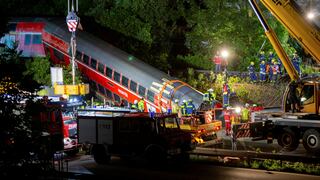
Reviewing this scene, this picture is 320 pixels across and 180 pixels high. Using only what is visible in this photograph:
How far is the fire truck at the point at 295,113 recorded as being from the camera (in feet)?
63.4

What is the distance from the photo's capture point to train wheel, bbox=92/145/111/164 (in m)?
18.5

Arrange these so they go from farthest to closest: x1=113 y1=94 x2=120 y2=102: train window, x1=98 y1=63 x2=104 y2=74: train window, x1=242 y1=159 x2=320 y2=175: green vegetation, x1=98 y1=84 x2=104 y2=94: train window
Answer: x1=98 y1=84 x2=104 y2=94: train window < x1=98 y1=63 x2=104 y2=74: train window < x1=113 y1=94 x2=120 y2=102: train window < x1=242 y1=159 x2=320 y2=175: green vegetation

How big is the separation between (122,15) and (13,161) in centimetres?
3144

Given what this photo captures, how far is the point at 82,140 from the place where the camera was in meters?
18.9

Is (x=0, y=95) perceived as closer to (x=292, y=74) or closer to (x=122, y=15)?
(x=292, y=74)

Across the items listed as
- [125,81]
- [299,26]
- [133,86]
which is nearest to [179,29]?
[125,81]

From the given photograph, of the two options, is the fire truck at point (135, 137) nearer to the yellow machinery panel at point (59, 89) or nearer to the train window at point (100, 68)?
the yellow machinery panel at point (59, 89)

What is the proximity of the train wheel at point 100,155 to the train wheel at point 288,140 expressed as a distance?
262 inches

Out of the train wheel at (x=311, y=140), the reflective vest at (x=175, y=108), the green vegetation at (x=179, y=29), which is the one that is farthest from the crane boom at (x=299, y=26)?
the green vegetation at (x=179, y=29)

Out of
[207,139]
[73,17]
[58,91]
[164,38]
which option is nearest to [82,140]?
[207,139]

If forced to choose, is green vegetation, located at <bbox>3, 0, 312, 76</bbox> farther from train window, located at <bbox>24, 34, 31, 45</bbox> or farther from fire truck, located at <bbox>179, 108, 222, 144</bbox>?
fire truck, located at <bbox>179, 108, 222, 144</bbox>

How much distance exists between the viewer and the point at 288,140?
19.7 m

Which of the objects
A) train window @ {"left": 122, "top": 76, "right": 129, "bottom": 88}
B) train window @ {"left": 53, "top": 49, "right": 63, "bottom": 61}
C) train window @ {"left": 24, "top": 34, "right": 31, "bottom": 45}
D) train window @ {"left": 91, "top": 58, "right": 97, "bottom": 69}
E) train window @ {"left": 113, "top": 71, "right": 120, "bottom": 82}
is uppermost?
train window @ {"left": 24, "top": 34, "right": 31, "bottom": 45}

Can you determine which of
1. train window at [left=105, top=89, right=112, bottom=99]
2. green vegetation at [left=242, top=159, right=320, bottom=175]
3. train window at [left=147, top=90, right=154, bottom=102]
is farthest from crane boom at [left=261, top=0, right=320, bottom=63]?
train window at [left=105, top=89, right=112, bottom=99]
